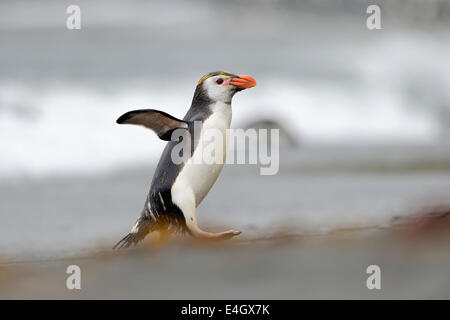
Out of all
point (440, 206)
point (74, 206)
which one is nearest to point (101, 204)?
point (74, 206)

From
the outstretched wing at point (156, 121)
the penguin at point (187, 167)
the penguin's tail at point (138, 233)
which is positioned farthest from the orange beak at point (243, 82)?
the penguin's tail at point (138, 233)

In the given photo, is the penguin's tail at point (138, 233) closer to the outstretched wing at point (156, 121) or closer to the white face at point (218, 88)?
the outstretched wing at point (156, 121)

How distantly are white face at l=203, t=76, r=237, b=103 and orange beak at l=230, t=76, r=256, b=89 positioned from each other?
0.6 inches

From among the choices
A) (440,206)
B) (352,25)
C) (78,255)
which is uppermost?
(352,25)

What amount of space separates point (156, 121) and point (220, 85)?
23cm

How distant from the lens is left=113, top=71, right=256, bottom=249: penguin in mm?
1660

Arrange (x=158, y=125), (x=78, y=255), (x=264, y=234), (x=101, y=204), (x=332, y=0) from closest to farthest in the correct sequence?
(x=158, y=125), (x=78, y=255), (x=264, y=234), (x=101, y=204), (x=332, y=0)

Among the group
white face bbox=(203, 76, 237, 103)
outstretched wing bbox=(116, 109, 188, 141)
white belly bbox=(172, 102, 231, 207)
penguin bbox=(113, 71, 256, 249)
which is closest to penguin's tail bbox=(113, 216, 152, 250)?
penguin bbox=(113, 71, 256, 249)

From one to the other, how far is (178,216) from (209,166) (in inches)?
7.1

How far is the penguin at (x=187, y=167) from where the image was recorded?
1660mm

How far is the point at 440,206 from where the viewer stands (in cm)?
229

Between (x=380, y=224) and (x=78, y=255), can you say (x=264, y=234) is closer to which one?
(x=380, y=224)

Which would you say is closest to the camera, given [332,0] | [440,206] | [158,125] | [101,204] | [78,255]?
[158,125]

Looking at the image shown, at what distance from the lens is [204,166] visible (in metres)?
1.68
